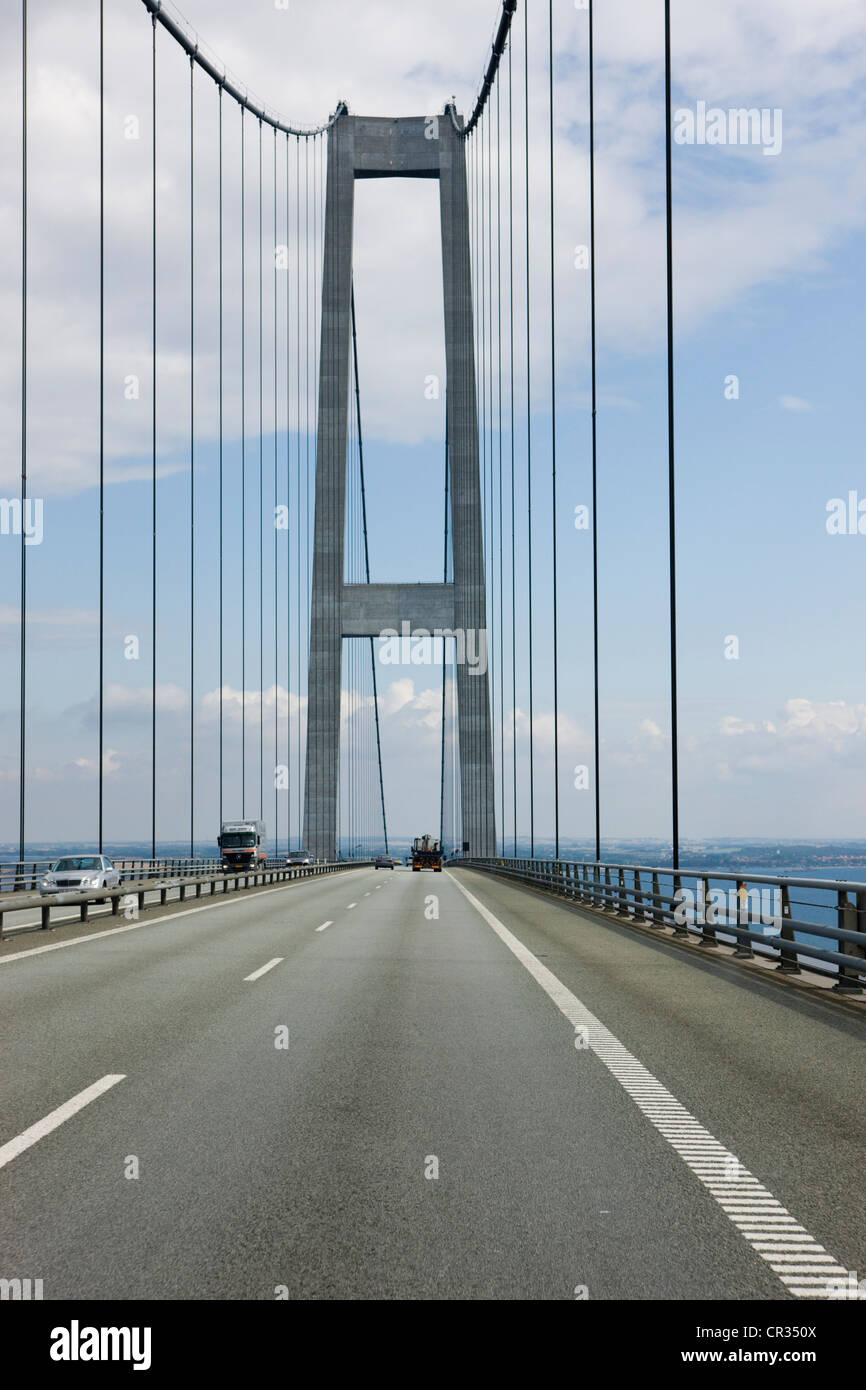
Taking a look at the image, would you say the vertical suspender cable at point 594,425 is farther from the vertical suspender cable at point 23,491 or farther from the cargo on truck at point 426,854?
the cargo on truck at point 426,854

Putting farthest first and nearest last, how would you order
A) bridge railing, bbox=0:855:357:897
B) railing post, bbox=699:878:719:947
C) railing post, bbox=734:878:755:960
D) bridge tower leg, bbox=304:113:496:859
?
bridge tower leg, bbox=304:113:496:859, bridge railing, bbox=0:855:357:897, railing post, bbox=699:878:719:947, railing post, bbox=734:878:755:960

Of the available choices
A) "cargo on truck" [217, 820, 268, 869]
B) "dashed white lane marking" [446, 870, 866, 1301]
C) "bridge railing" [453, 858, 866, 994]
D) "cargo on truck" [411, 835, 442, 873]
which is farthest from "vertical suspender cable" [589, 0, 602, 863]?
"cargo on truck" [411, 835, 442, 873]

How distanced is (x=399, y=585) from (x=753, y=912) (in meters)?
54.9

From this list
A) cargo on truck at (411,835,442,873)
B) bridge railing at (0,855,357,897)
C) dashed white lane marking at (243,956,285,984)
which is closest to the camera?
dashed white lane marking at (243,956,285,984)

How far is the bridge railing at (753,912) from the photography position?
11.3 m

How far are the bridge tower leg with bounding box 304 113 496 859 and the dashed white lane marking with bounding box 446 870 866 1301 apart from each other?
5739 cm

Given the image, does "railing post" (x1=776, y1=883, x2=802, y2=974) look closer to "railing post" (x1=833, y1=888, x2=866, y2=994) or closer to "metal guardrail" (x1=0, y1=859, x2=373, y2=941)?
"railing post" (x1=833, y1=888, x2=866, y2=994)

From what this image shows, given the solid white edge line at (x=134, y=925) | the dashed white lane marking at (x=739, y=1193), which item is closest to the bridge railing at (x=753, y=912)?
the dashed white lane marking at (x=739, y=1193)

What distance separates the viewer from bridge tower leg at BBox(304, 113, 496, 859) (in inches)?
2598

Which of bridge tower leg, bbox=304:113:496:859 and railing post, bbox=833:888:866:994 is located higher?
bridge tower leg, bbox=304:113:496:859

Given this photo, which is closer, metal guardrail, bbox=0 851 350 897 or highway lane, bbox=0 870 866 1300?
highway lane, bbox=0 870 866 1300

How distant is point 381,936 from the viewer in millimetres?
18469

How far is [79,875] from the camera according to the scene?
31625mm
